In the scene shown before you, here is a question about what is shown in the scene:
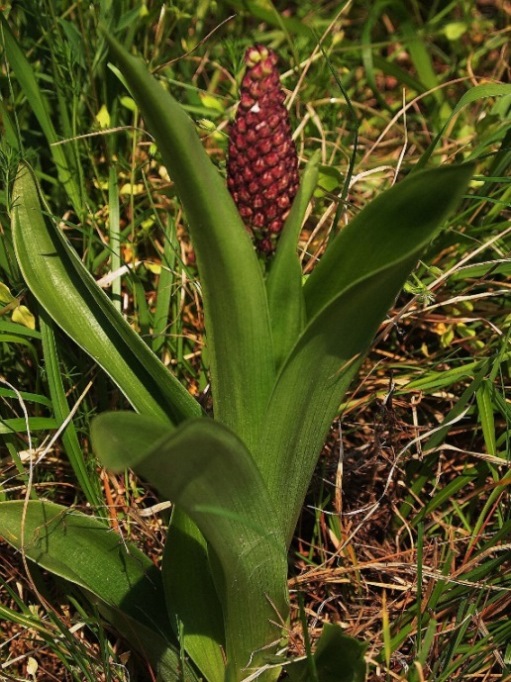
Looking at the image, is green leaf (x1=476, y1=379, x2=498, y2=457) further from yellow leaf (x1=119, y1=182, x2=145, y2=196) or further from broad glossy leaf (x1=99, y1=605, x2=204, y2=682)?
yellow leaf (x1=119, y1=182, x2=145, y2=196)

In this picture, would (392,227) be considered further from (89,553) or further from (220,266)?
(89,553)

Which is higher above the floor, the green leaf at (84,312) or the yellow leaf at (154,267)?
the green leaf at (84,312)

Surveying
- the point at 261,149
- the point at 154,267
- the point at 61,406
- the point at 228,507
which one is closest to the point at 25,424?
the point at 61,406

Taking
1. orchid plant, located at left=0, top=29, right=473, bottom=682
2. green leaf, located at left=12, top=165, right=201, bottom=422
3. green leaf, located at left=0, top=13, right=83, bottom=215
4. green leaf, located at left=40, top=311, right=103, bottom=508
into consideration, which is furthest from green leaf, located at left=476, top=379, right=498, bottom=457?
green leaf, located at left=0, top=13, right=83, bottom=215

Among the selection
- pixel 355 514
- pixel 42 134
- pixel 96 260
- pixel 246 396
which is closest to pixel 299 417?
Result: pixel 246 396

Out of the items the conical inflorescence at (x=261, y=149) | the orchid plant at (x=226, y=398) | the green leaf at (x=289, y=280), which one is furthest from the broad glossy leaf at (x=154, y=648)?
the conical inflorescence at (x=261, y=149)

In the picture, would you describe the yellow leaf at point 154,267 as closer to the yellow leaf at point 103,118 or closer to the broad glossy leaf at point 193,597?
the yellow leaf at point 103,118
